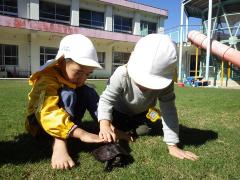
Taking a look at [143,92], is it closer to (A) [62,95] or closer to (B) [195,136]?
(A) [62,95]

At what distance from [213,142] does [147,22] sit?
910 inches

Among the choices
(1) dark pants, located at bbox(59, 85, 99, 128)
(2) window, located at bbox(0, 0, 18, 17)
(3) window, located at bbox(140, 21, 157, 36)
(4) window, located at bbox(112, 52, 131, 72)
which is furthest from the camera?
(3) window, located at bbox(140, 21, 157, 36)

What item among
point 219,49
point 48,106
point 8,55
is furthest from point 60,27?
point 48,106

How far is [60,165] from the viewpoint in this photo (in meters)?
1.84

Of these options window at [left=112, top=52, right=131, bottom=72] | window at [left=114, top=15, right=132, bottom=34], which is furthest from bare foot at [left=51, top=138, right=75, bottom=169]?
window at [left=114, top=15, right=132, bottom=34]

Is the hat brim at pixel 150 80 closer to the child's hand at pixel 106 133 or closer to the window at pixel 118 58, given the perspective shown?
the child's hand at pixel 106 133

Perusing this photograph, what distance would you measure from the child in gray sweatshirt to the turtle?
0.29 ft

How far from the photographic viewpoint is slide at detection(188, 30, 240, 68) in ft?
45.5

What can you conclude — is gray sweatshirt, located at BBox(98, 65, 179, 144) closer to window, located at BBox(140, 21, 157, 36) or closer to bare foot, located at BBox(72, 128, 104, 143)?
bare foot, located at BBox(72, 128, 104, 143)

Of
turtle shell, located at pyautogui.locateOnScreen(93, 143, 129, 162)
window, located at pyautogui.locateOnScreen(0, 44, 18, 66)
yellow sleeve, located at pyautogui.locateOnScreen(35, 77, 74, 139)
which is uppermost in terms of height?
window, located at pyautogui.locateOnScreen(0, 44, 18, 66)

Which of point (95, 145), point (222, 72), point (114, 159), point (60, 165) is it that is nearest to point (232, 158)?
point (114, 159)

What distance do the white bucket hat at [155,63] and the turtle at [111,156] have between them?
0.49 m

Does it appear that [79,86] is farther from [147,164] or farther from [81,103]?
[147,164]

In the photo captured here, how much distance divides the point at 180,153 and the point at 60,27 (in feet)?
56.2
